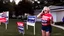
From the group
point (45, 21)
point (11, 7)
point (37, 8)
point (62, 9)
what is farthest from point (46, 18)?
point (11, 7)

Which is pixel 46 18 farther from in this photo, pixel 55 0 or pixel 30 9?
pixel 30 9

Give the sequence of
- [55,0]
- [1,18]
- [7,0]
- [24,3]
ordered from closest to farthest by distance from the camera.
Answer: [1,18], [55,0], [24,3], [7,0]

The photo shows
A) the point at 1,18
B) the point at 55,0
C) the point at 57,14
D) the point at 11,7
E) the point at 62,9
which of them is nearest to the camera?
the point at 1,18

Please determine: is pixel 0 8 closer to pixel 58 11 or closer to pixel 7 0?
pixel 7 0

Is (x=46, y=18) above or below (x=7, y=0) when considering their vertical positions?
below

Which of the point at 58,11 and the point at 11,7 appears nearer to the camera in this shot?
the point at 58,11

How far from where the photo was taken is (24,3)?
73.8 metres

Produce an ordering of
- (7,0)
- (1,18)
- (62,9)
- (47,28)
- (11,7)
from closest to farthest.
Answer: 1. (47,28)
2. (1,18)
3. (62,9)
4. (11,7)
5. (7,0)

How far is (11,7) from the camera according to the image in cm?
8131

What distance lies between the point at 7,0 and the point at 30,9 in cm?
2520

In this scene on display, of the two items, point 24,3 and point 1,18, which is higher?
point 24,3

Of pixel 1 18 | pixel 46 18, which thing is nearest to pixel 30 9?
pixel 1 18

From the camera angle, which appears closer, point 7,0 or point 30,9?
point 30,9

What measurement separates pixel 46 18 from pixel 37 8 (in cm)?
5743
